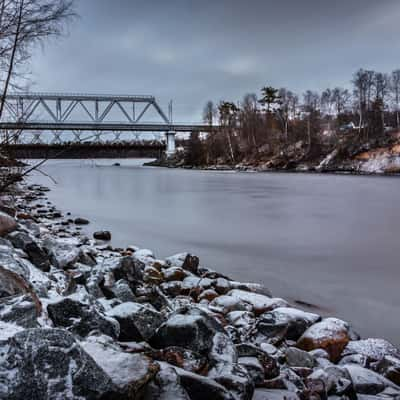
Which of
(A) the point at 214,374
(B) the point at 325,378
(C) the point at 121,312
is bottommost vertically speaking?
(B) the point at 325,378

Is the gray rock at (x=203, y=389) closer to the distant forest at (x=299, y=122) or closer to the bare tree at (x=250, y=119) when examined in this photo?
the distant forest at (x=299, y=122)

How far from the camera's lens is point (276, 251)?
7309 millimetres

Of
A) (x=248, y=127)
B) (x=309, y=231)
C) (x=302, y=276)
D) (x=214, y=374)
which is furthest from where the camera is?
(x=248, y=127)

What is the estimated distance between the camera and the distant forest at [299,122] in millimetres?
46969

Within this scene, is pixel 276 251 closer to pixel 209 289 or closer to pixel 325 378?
pixel 209 289

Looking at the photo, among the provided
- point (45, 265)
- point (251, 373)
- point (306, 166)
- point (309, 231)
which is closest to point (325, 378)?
point (251, 373)

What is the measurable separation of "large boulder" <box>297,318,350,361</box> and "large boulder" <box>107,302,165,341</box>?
136 cm

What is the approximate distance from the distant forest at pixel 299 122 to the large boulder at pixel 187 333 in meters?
42.3

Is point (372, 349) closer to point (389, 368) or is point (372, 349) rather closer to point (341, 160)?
point (389, 368)

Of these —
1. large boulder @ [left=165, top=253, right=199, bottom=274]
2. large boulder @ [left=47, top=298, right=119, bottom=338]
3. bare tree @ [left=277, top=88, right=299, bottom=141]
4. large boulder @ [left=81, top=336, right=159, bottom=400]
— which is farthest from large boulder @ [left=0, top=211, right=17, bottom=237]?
bare tree @ [left=277, top=88, right=299, bottom=141]

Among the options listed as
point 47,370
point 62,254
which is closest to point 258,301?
point 62,254

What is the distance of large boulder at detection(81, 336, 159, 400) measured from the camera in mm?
1727

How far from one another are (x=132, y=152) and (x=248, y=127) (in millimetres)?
18429

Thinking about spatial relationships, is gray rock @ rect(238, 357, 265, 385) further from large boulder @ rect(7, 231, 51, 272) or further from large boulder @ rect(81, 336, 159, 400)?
large boulder @ rect(7, 231, 51, 272)
